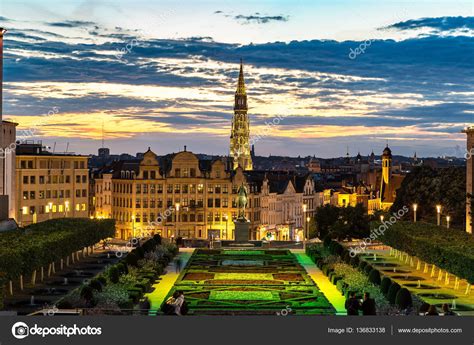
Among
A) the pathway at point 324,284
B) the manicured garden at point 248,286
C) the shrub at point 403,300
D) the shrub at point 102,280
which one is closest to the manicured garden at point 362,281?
the shrub at point 403,300

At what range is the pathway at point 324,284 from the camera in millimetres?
49812

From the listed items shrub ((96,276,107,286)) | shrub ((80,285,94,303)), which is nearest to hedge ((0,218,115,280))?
shrub ((96,276,107,286))

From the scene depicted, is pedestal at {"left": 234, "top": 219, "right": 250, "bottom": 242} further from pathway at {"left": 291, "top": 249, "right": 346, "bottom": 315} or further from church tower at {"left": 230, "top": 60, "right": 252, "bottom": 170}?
church tower at {"left": 230, "top": 60, "right": 252, "bottom": 170}

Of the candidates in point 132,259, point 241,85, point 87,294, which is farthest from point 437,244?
point 241,85

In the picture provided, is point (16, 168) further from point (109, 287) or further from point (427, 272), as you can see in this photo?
point (109, 287)

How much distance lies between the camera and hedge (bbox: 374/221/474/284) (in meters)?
52.9

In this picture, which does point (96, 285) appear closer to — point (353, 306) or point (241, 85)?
point (353, 306)

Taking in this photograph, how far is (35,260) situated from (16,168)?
69.8 m

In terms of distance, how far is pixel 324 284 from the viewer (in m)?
58.4

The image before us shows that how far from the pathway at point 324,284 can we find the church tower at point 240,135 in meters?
116

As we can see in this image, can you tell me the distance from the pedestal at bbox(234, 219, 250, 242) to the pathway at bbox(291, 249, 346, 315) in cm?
908

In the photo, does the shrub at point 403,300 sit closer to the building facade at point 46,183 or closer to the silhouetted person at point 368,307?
the silhouetted person at point 368,307

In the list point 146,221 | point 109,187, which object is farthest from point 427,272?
point 109,187

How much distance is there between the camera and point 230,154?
199m
